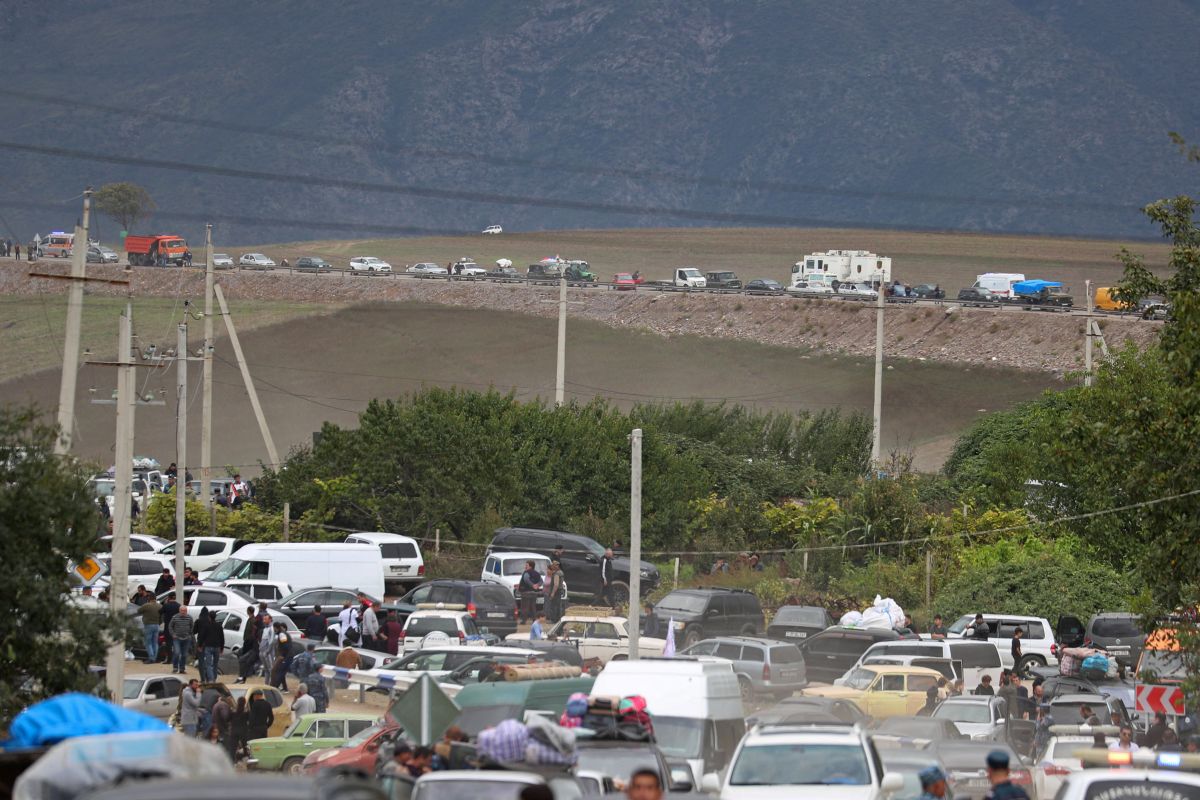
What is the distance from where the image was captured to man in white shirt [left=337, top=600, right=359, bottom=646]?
36.2 m

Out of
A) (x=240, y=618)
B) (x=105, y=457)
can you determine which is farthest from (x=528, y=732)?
(x=105, y=457)

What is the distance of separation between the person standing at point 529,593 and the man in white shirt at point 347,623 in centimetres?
625

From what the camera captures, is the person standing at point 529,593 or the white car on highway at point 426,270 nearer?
the person standing at point 529,593

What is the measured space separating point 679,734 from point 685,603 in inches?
722

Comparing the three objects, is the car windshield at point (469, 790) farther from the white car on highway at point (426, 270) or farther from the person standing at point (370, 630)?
the white car on highway at point (426, 270)

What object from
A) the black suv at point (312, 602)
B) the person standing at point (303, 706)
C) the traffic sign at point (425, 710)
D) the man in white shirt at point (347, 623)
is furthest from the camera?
the black suv at point (312, 602)

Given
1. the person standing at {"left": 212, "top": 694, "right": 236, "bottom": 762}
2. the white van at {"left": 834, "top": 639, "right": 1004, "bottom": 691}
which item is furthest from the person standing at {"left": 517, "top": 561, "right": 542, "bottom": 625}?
the person standing at {"left": 212, "top": 694, "right": 236, "bottom": 762}

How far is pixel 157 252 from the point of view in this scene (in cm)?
13250

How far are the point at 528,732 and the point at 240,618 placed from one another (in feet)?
76.7

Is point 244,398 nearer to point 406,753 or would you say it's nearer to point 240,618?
point 240,618

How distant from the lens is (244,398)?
312ft

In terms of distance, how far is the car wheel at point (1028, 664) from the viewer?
36781mm

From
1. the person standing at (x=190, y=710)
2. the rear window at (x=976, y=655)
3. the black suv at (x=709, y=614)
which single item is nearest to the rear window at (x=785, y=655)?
the rear window at (x=976, y=655)

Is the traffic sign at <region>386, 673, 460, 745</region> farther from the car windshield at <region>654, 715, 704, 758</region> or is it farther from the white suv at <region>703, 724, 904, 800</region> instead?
the car windshield at <region>654, 715, 704, 758</region>
